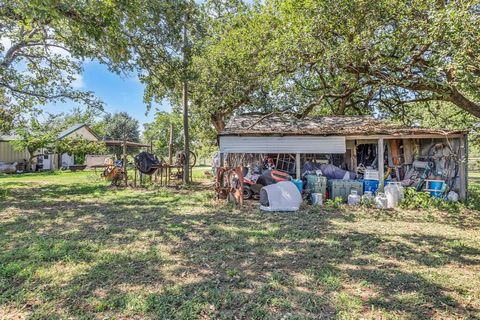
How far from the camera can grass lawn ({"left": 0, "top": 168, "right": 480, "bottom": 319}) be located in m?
2.76

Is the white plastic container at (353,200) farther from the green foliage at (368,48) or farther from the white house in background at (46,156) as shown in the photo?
the white house in background at (46,156)

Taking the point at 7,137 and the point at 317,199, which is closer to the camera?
the point at 317,199

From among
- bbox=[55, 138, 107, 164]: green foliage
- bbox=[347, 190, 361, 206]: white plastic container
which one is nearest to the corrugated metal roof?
bbox=[55, 138, 107, 164]: green foliage

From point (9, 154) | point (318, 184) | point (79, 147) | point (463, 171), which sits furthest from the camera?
point (79, 147)

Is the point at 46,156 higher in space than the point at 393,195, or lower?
higher

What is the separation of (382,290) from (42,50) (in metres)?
12.9

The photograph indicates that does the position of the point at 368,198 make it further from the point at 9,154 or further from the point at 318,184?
the point at 9,154

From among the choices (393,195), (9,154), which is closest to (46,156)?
(9,154)

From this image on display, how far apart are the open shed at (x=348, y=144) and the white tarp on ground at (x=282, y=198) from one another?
181 centimetres

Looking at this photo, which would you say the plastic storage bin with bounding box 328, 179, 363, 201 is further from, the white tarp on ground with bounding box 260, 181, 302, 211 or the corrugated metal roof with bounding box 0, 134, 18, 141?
the corrugated metal roof with bounding box 0, 134, 18, 141

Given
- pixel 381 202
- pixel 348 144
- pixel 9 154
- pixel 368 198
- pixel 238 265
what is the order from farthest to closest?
pixel 9 154 < pixel 348 144 < pixel 368 198 < pixel 381 202 < pixel 238 265

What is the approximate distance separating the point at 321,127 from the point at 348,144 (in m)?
1.48

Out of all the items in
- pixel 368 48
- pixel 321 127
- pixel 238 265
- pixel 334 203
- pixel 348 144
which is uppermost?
pixel 368 48

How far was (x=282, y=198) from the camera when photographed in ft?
24.4
